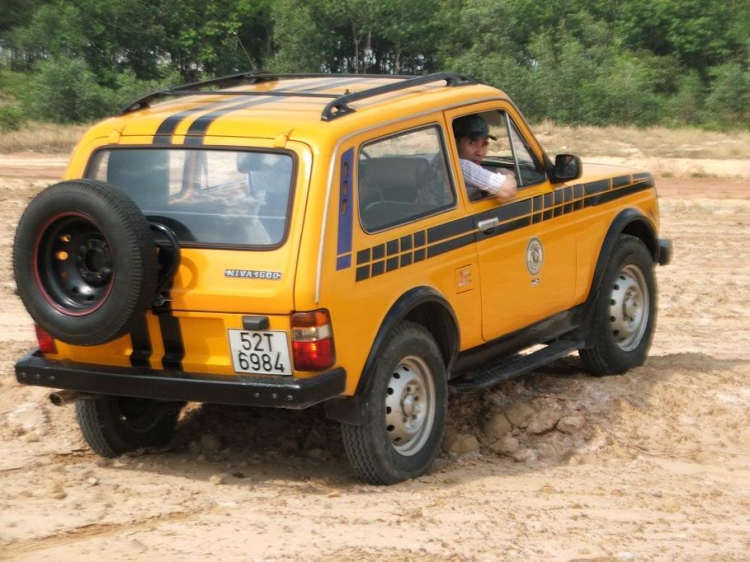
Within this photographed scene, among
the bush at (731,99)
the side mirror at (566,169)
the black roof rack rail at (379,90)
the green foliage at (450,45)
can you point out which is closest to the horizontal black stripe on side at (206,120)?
the black roof rack rail at (379,90)

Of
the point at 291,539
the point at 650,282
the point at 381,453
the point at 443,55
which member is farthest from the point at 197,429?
the point at 443,55

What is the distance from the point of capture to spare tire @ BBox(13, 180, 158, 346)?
5078 millimetres

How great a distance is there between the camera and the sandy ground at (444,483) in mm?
4832

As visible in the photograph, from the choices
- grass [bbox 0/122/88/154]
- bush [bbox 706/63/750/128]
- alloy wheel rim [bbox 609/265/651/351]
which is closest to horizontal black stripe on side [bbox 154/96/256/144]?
alloy wheel rim [bbox 609/265/651/351]

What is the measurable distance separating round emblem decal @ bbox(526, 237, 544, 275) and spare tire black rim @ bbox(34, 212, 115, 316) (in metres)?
2.50

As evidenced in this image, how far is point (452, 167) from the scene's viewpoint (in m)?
6.12

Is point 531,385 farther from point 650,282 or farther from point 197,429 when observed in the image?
point 197,429

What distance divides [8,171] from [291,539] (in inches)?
707

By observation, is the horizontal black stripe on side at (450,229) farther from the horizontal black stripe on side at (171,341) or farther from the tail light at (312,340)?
the horizontal black stripe on side at (171,341)

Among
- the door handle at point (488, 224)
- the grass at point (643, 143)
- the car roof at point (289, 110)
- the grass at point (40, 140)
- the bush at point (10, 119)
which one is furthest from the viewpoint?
the bush at point (10, 119)

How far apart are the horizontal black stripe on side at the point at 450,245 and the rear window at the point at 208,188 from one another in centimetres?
95

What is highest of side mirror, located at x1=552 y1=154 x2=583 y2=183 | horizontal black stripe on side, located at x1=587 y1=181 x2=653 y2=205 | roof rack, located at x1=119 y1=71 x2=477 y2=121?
roof rack, located at x1=119 y1=71 x2=477 y2=121

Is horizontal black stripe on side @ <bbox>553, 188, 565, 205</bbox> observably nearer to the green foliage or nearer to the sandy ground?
the sandy ground

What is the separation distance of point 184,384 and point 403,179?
1500 millimetres
